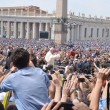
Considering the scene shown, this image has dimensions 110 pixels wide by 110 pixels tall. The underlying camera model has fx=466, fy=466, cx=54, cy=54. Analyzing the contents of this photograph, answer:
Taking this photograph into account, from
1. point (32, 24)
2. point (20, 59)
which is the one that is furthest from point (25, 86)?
point (32, 24)

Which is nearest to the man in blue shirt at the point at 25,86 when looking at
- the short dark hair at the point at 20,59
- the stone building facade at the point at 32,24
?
the short dark hair at the point at 20,59

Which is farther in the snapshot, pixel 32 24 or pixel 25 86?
pixel 32 24

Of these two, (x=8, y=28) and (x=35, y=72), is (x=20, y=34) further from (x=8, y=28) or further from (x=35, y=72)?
(x=35, y=72)

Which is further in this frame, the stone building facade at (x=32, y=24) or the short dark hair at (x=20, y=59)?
the stone building facade at (x=32, y=24)

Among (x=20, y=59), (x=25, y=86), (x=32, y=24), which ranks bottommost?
(x=32, y=24)

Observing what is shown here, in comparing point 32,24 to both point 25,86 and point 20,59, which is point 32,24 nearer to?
point 20,59

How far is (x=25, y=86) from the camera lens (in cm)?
493

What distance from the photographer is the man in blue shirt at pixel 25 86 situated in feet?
16.1

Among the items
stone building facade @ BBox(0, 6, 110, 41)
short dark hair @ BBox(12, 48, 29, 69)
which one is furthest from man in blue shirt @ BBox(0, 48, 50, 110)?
stone building facade @ BBox(0, 6, 110, 41)

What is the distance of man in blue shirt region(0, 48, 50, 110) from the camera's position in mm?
4902

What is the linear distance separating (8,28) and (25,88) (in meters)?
124

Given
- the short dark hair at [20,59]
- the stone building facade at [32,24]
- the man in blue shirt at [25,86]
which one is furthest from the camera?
the stone building facade at [32,24]

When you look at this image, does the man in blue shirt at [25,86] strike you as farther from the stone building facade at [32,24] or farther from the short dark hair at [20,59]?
the stone building facade at [32,24]

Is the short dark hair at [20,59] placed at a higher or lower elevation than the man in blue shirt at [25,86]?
higher
